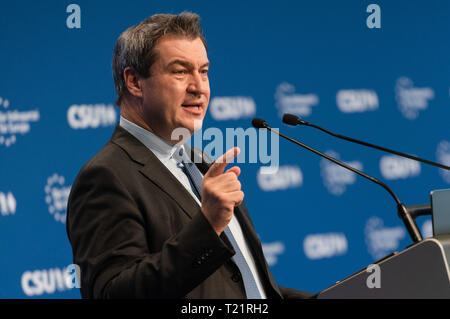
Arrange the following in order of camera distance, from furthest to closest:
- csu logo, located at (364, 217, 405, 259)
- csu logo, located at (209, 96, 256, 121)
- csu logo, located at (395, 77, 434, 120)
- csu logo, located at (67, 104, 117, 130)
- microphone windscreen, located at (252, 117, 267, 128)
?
csu logo, located at (395, 77, 434, 120)
csu logo, located at (364, 217, 405, 259)
csu logo, located at (209, 96, 256, 121)
csu logo, located at (67, 104, 117, 130)
microphone windscreen, located at (252, 117, 267, 128)

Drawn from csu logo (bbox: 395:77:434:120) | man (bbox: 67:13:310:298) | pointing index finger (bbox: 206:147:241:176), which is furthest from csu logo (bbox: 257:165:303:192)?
pointing index finger (bbox: 206:147:241:176)

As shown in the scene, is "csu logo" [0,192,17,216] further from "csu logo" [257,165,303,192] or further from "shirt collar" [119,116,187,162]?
"shirt collar" [119,116,187,162]

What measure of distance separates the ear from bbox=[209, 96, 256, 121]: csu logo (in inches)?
75.6

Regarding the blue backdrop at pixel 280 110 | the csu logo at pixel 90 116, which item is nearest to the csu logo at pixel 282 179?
the blue backdrop at pixel 280 110

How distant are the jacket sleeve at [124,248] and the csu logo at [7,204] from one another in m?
1.81

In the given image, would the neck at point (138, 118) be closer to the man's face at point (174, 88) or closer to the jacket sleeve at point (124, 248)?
the man's face at point (174, 88)

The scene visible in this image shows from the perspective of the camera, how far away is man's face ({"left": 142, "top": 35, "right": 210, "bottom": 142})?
5.67 feet

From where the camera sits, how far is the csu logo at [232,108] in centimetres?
373

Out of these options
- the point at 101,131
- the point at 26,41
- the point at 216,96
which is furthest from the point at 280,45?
the point at 26,41

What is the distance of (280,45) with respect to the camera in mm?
3994

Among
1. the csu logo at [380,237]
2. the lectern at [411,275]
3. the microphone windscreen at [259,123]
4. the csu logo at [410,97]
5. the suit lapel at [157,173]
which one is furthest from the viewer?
the csu logo at [410,97]

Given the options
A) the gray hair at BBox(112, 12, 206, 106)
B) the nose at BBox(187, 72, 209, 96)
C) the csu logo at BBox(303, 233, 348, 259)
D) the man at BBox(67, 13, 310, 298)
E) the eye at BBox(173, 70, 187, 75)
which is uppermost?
the gray hair at BBox(112, 12, 206, 106)
